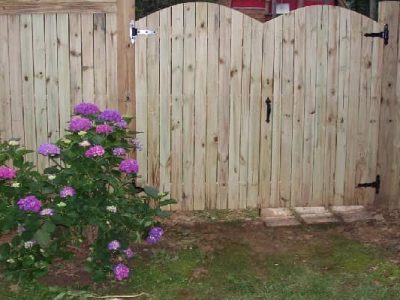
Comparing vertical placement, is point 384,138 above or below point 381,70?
below

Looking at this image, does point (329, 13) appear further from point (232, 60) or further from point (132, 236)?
point (132, 236)

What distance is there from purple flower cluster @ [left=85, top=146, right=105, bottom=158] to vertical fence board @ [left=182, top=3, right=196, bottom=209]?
6.12 feet

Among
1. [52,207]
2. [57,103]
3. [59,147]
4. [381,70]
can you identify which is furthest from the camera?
[381,70]

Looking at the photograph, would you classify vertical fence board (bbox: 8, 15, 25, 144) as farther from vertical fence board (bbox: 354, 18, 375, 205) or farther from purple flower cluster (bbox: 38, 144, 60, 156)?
vertical fence board (bbox: 354, 18, 375, 205)

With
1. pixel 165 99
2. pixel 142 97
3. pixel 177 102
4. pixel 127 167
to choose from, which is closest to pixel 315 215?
pixel 177 102

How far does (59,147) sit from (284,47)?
2758 millimetres

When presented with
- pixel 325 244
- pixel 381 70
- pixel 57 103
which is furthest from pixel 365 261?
pixel 57 103

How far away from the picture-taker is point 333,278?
16.2ft

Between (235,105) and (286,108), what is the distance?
1.85ft

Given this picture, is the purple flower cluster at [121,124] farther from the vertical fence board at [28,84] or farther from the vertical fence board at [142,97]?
the vertical fence board at [28,84]

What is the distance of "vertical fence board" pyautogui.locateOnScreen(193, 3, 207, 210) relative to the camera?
20.4 feet

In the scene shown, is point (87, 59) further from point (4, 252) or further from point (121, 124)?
point (4, 252)

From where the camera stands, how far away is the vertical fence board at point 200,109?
20.4 feet

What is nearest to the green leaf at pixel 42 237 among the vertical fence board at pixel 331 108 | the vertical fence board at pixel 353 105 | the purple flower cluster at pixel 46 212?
the purple flower cluster at pixel 46 212
